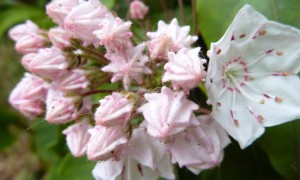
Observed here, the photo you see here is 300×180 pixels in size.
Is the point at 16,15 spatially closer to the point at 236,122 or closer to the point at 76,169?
the point at 76,169

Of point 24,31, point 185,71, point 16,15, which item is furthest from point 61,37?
point 16,15

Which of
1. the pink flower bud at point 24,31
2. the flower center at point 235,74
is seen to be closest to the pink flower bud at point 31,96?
the pink flower bud at point 24,31

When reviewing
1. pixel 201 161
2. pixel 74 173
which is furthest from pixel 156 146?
pixel 74 173

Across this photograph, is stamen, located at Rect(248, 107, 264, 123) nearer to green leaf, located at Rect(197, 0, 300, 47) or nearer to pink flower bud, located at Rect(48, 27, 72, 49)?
green leaf, located at Rect(197, 0, 300, 47)

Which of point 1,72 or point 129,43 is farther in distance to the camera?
point 1,72

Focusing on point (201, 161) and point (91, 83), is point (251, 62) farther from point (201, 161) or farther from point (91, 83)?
point (91, 83)

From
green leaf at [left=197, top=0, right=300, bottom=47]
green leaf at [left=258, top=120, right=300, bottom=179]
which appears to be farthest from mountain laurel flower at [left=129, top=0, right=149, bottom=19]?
green leaf at [left=258, top=120, right=300, bottom=179]

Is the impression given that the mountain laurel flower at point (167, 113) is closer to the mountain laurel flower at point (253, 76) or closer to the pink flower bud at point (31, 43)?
the mountain laurel flower at point (253, 76)
